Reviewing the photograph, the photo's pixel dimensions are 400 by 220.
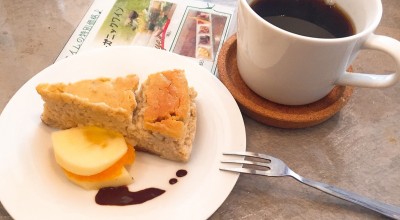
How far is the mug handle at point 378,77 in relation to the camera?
738mm

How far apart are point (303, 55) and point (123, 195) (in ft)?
1.35

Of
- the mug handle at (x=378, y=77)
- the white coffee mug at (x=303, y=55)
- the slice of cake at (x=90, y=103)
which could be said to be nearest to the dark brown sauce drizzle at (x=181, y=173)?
the slice of cake at (x=90, y=103)

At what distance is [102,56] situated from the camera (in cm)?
89

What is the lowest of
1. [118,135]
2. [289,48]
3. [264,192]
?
[264,192]

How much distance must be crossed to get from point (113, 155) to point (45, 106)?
0.18 m

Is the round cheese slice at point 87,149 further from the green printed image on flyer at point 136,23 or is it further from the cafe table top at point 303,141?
the green printed image on flyer at point 136,23

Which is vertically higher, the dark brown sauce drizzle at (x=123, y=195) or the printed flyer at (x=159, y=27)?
the printed flyer at (x=159, y=27)

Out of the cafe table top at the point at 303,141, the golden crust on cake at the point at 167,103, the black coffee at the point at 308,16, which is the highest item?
the black coffee at the point at 308,16

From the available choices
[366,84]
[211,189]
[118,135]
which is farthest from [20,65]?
[366,84]

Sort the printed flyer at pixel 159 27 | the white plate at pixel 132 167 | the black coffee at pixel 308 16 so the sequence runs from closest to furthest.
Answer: the white plate at pixel 132 167, the black coffee at pixel 308 16, the printed flyer at pixel 159 27

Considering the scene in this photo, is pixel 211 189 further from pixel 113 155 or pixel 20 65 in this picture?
pixel 20 65

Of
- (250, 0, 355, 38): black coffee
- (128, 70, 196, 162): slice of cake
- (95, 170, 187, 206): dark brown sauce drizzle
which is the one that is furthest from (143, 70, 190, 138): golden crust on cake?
(250, 0, 355, 38): black coffee

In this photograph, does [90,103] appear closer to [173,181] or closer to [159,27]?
[173,181]

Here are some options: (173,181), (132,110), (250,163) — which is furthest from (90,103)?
(250,163)
